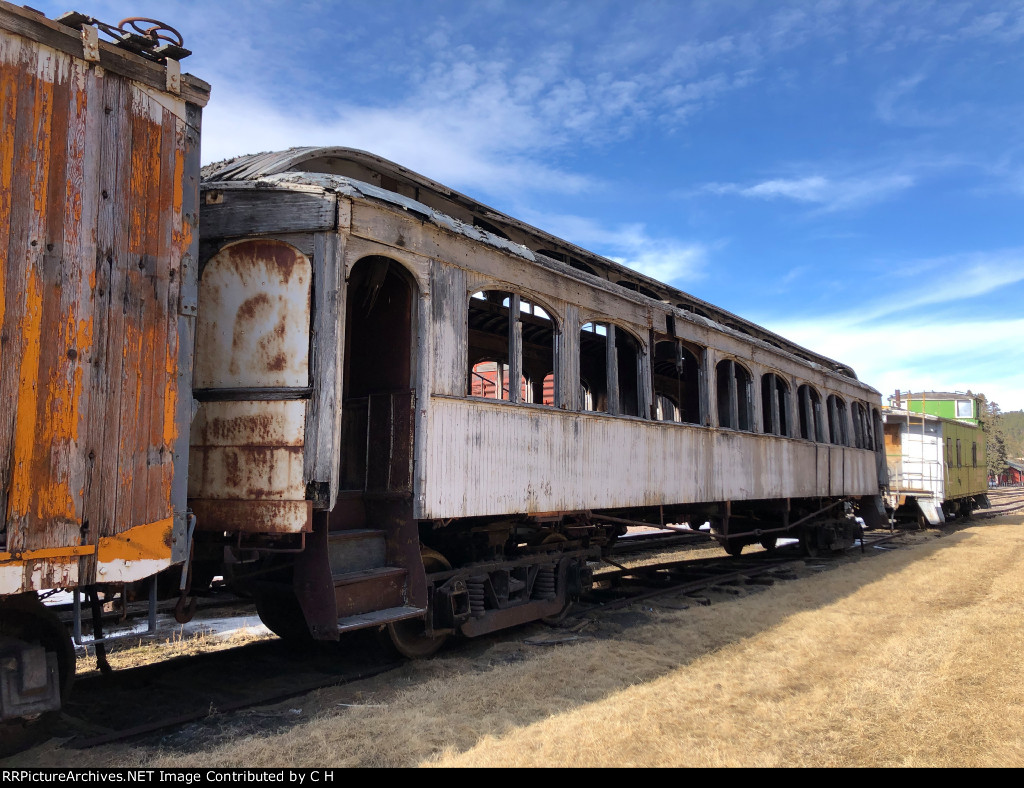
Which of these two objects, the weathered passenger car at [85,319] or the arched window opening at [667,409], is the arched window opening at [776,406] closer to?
the arched window opening at [667,409]

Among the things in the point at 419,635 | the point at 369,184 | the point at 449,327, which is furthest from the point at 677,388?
the point at 369,184

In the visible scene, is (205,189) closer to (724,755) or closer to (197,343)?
(197,343)

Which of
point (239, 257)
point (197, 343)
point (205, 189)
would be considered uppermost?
point (205, 189)

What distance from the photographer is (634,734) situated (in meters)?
4.28

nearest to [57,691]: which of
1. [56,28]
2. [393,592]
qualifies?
[393,592]

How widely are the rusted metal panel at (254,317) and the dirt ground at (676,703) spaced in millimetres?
2210

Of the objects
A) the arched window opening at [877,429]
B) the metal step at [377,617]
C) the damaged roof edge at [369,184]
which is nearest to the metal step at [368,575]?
the metal step at [377,617]

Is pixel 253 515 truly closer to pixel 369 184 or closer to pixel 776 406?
pixel 369 184

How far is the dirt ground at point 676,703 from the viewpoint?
4.01 meters

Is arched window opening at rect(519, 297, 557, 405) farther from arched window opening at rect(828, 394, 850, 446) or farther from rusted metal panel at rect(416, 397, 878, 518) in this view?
arched window opening at rect(828, 394, 850, 446)

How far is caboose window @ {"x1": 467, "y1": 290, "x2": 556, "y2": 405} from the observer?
6.82 metres

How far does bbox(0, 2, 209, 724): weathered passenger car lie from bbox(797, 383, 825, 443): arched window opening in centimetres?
1137

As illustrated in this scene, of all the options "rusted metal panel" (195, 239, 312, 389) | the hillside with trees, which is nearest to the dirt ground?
"rusted metal panel" (195, 239, 312, 389)

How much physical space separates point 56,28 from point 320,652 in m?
4.85
